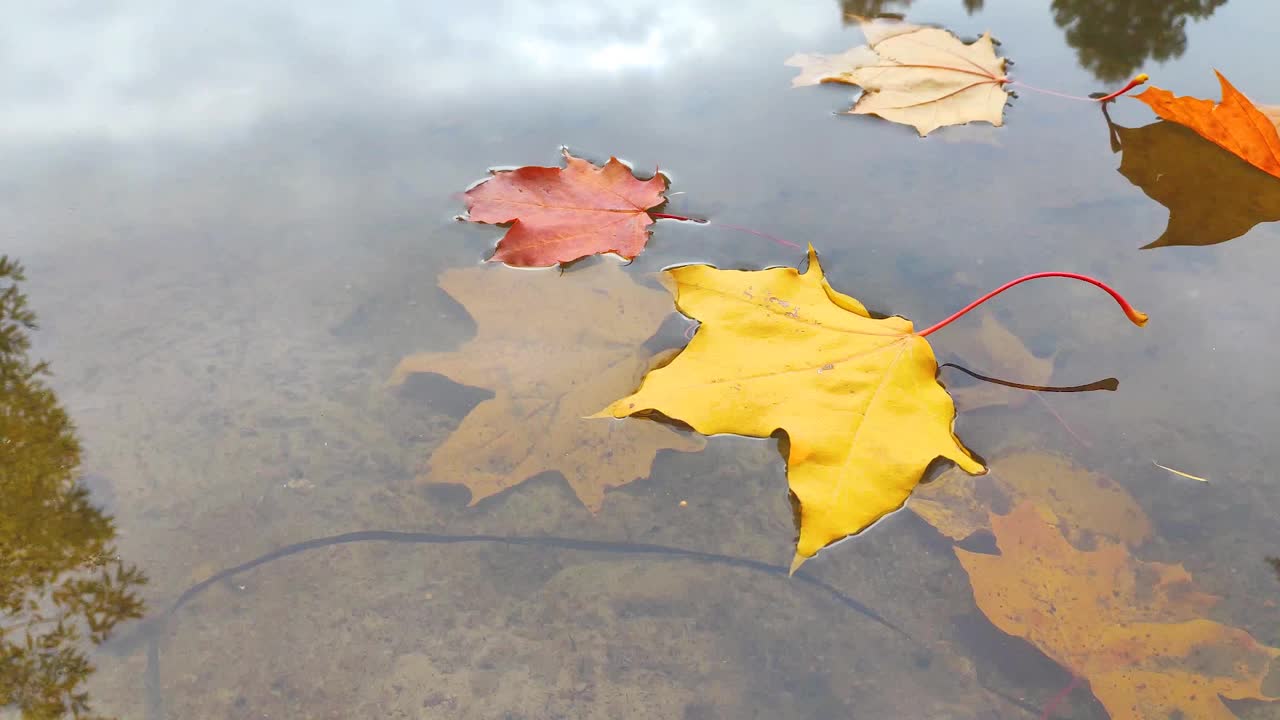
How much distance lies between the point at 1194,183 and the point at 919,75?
65cm

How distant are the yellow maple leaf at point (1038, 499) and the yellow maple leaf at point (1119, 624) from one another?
25mm

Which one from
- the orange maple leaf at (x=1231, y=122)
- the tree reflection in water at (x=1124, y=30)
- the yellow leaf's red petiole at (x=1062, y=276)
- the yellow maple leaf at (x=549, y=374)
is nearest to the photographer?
the yellow maple leaf at (x=549, y=374)

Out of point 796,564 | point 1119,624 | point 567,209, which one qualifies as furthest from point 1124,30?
point 796,564

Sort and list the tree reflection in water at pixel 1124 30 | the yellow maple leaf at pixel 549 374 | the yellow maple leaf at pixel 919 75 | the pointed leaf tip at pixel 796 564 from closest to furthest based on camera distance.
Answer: the pointed leaf tip at pixel 796 564 < the yellow maple leaf at pixel 549 374 < the yellow maple leaf at pixel 919 75 < the tree reflection in water at pixel 1124 30

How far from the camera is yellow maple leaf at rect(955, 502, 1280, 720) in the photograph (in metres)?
1.04

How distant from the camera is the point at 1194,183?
1807 mm

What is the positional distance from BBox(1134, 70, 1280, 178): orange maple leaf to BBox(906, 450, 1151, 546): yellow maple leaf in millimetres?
1021

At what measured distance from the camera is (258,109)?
2.01 metres

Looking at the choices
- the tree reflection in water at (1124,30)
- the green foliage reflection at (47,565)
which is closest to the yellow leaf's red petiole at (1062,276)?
the tree reflection in water at (1124,30)

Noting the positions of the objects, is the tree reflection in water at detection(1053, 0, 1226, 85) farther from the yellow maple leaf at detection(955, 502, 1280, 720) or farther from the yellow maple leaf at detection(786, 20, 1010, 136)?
the yellow maple leaf at detection(955, 502, 1280, 720)

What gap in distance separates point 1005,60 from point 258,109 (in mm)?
1855

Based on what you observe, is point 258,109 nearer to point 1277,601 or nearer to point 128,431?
point 128,431

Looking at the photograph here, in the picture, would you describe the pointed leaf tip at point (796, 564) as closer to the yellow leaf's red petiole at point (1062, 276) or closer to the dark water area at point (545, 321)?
the dark water area at point (545, 321)

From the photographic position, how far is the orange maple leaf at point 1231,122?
1.79 m
